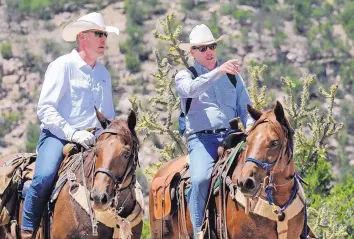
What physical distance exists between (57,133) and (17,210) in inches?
49.6

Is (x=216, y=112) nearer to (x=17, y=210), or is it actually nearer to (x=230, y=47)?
(x=17, y=210)

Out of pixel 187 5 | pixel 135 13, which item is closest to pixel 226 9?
pixel 187 5

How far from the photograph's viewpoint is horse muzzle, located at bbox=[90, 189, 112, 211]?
38.8 feet

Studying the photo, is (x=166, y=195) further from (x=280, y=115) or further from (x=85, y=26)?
(x=280, y=115)

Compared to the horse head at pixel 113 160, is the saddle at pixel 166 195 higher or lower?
lower

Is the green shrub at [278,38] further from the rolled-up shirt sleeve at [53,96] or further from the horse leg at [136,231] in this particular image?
the horse leg at [136,231]

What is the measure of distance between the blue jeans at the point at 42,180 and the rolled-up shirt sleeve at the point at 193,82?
1421 mm

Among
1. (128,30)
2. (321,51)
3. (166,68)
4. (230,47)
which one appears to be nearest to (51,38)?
(128,30)

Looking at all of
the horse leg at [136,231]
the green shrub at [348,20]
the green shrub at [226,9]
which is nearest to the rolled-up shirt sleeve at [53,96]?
the horse leg at [136,231]

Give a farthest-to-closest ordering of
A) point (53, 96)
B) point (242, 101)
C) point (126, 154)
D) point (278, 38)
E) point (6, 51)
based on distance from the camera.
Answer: point (278, 38) → point (6, 51) → point (242, 101) → point (53, 96) → point (126, 154)

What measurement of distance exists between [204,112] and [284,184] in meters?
1.62

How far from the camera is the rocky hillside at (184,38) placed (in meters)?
65.7

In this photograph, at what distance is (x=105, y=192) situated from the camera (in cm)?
1188

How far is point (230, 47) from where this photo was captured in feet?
233
